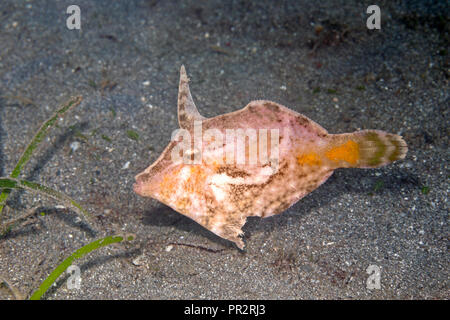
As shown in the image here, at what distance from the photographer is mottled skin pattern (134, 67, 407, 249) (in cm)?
285

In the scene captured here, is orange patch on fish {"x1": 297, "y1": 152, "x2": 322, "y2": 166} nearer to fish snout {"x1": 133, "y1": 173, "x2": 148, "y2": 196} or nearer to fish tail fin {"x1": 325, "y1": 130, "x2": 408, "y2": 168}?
fish tail fin {"x1": 325, "y1": 130, "x2": 408, "y2": 168}

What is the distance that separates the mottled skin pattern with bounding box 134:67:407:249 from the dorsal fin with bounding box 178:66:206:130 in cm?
8

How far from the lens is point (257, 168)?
9.50 feet

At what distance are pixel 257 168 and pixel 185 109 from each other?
36.0 inches

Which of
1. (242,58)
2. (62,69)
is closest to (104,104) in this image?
(62,69)
